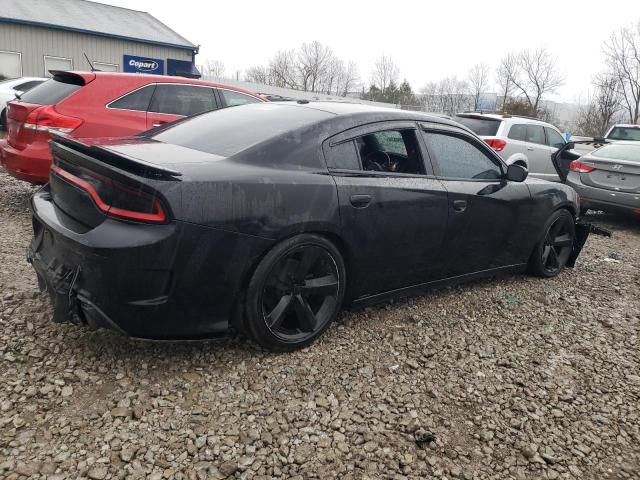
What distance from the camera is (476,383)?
9.68 feet

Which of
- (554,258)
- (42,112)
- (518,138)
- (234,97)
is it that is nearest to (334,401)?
(554,258)

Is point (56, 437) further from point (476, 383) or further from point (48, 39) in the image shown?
point (48, 39)

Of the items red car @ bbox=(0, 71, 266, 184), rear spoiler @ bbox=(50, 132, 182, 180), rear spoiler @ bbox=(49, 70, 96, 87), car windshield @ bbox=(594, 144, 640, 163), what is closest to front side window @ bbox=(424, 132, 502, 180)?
rear spoiler @ bbox=(50, 132, 182, 180)

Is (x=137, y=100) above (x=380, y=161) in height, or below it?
above

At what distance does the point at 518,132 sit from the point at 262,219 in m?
8.25

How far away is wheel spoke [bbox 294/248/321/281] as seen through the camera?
2979mm

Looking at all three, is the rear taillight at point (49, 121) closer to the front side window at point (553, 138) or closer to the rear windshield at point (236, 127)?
the rear windshield at point (236, 127)

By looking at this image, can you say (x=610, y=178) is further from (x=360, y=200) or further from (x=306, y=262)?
(x=306, y=262)

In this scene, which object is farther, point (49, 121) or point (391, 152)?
point (49, 121)

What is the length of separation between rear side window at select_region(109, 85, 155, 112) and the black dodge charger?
2049 mm

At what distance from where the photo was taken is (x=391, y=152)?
3.55 m

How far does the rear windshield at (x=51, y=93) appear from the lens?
17.0 ft

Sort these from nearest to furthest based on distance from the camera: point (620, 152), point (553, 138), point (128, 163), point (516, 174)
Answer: point (128, 163)
point (516, 174)
point (620, 152)
point (553, 138)

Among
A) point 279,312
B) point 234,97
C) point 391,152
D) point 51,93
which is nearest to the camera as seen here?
point 279,312
